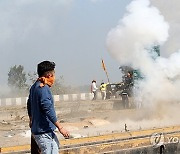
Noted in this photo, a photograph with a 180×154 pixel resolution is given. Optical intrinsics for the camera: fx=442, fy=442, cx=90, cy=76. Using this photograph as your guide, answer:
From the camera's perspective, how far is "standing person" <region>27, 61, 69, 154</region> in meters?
5.55

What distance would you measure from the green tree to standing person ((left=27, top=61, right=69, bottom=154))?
1802 inches

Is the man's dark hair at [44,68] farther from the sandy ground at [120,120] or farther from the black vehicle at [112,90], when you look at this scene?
the black vehicle at [112,90]

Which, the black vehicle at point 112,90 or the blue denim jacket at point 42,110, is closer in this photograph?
the blue denim jacket at point 42,110

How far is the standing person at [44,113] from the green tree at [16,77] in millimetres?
45763

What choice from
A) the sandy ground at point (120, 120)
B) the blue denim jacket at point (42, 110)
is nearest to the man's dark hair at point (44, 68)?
the blue denim jacket at point (42, 110)

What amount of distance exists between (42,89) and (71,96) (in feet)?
101

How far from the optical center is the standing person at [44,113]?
5.55 meters

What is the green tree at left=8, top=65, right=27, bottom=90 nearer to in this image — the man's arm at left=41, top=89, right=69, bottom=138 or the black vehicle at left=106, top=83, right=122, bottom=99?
the black vehicle at left=106, top=83, right=122, bottom=99

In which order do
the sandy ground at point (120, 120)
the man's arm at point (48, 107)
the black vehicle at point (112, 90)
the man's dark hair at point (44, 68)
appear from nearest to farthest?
1. the man's arm at point (48, 107)
2. the man's dark hair at point (44, 68)
3. the sandy ground at point (120, 120)
4. the black vehicle at point (112, 90)

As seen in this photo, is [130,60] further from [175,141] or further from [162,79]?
[175,141]

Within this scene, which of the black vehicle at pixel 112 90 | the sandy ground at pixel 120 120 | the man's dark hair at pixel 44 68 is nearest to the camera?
the man's dark hair at pixel 44 68

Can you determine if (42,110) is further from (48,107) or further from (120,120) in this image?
(120,120)

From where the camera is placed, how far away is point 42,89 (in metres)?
5.60

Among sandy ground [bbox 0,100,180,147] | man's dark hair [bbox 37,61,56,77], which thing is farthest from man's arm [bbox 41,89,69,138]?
sandy ground [bbox 0,100,180,147]
